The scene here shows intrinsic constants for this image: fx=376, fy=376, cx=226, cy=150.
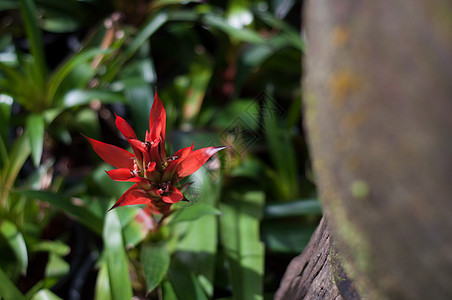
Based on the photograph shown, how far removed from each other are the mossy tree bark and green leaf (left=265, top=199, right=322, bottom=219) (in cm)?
68

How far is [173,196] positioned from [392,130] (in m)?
0.38

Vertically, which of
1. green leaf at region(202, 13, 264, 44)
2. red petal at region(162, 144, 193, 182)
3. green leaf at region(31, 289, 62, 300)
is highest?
green leaf at region(202, 13, 264, 44)

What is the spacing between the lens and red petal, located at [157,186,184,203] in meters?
0.60

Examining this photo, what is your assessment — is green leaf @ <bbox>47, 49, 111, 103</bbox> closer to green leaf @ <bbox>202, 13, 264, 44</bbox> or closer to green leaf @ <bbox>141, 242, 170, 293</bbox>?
green leaf @ <bbox>202, 13, 264, 44</bbox>

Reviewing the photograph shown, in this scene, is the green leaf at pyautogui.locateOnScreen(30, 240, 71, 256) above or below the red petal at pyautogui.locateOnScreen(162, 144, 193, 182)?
below

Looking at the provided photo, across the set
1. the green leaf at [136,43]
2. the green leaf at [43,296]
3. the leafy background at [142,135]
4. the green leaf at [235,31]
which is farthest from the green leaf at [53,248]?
the green leaf at [235,31]

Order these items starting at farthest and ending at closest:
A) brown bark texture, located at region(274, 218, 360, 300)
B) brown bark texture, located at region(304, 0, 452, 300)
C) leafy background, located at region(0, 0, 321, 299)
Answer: leafy background, located at region(0, 0, 321, 299) < brown bark texture, located at region(274, 218, 360, 300) < brown bark texture, located at region(304, 0, 452, 300)

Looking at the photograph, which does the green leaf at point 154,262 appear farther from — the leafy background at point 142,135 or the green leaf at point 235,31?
the green leaf at point 235,31

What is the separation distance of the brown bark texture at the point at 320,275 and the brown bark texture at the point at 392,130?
0.62 feet

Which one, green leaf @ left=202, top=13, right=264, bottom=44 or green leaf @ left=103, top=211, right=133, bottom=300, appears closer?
green leaf @ left=103, top=211, right=133, bottom=300

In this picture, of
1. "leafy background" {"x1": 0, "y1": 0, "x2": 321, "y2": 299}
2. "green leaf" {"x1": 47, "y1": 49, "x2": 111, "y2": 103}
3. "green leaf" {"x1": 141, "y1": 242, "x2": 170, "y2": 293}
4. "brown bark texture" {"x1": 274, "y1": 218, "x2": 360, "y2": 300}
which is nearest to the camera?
"brown bark texture" {"x1": 274, "y1": 218, "x2": 360, "y2": 300}

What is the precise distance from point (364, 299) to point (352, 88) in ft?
1.05

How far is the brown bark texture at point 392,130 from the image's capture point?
12.9 inches

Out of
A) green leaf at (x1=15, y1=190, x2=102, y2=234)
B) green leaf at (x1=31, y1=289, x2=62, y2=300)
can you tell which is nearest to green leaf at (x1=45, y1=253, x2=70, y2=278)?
green leaf at (x1=31, y1=289, x2=62, y2=300)
